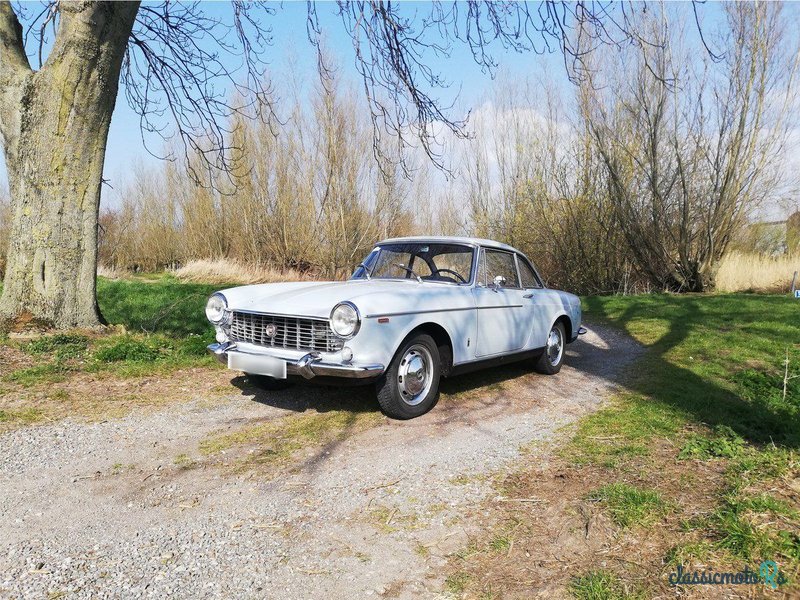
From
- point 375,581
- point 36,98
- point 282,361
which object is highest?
point 36,98

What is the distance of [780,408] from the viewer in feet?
16.4

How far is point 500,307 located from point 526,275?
111cm

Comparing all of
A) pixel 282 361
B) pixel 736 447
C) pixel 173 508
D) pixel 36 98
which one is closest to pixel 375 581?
pixel 173 508

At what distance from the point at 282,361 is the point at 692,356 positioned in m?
5.66

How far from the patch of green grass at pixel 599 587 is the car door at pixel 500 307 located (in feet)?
10.5

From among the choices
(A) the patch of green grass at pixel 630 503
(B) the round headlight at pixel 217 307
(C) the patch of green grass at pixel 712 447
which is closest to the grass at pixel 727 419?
(C) the patch of green grass at pixel 712 447

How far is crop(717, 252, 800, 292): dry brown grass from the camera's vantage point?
1728cm

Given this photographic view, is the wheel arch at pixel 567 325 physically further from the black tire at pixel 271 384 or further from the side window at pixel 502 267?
the black tire at pixel 271 384

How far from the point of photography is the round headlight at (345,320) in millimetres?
4430

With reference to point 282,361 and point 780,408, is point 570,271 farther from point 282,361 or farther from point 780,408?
point 282,361

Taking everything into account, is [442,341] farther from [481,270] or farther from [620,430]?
[620,430]

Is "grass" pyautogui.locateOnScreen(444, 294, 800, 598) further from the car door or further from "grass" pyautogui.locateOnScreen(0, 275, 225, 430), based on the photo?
"grass" pyautogui.locateOnScreen(0, 275, 225, 430)

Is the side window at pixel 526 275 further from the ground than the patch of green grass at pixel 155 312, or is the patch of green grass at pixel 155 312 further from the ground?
the side window at pixel 526 275

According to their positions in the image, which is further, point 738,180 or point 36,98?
point 738,180
